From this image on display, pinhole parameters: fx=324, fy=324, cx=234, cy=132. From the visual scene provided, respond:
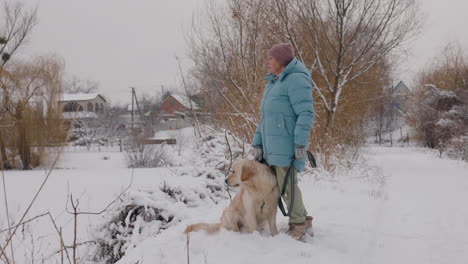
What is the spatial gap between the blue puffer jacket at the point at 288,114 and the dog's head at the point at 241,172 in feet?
0.84

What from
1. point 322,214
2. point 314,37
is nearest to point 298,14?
point 314,37

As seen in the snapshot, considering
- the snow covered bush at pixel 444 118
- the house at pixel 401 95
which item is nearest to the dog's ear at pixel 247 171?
the house at pixel 401 95

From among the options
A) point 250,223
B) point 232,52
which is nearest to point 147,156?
point 232,52

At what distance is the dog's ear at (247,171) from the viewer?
10.6ft

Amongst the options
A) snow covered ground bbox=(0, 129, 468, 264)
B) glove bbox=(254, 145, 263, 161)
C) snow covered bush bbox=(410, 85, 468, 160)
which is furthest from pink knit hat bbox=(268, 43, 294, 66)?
snow covered bush bbox=(410, 85, 468, 160)

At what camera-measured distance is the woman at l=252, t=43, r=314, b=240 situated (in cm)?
319

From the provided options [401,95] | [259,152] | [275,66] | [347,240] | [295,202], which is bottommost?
[347,240]

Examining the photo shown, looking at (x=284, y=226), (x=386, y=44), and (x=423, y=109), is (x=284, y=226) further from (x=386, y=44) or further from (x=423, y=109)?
(x=423, y=109)

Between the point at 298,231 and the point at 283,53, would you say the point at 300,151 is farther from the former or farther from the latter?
the point at 283,53

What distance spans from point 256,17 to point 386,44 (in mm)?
4725

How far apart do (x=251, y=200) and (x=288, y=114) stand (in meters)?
0.96

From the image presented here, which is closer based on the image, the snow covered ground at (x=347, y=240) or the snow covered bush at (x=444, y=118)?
the snow covered ground at (x=347, y=240)

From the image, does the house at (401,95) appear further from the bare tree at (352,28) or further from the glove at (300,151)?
the glove at (300,151)

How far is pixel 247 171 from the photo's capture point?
3.26 m
